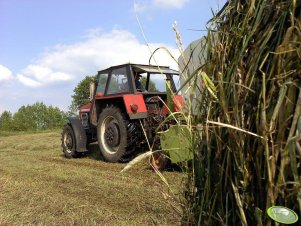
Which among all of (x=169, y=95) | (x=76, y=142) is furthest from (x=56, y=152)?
(x=169, y=95)

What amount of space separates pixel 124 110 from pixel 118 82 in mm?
660

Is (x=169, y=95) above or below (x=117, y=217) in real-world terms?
above

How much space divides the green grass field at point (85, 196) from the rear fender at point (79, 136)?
145 cm

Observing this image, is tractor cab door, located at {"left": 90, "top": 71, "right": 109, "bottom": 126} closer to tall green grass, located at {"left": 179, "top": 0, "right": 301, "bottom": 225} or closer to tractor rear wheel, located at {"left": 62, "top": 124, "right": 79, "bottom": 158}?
tractor rear wheel, located at {"left": 62, "top": 124, "right": 79, "bottom": 158}

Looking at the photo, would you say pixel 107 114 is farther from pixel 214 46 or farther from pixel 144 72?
pixel 214 46

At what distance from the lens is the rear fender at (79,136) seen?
10102 millimetres

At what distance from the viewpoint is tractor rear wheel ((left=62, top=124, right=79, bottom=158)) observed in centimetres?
1041

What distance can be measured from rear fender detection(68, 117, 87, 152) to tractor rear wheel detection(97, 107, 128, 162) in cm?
112

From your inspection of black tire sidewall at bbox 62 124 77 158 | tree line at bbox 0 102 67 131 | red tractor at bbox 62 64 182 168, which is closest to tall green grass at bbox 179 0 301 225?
red tractor at bbox 62 64 182 168

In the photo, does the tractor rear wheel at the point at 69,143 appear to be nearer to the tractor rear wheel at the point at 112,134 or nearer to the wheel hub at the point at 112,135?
the tractor rear wheel at the point at 112,134

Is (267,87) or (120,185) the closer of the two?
(267,87)

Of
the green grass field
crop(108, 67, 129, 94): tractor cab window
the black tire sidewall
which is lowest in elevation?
the green grass field

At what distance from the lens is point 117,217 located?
170 inches

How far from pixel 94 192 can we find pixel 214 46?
4.11 meters
